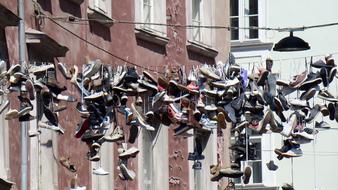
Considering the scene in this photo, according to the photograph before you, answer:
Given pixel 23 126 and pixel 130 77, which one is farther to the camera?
pixel 23 126

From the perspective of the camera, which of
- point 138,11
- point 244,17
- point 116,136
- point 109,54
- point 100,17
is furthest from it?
point 244,17

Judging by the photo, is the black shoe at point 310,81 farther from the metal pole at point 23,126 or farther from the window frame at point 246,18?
the window frame at point 246,18

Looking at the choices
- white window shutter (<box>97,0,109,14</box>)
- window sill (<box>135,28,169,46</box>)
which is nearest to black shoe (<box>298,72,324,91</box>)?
white window shutter (<box>97,0,109,14</box>)

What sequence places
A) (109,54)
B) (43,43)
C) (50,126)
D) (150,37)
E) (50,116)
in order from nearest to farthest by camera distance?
(50,116), (50,126), (43,43), (109,54), (150,37)

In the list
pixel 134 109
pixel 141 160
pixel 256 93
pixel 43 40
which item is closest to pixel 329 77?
pixel 256 93

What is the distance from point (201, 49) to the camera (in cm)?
3164

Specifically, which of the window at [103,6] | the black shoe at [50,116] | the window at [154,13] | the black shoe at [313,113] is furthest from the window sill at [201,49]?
the black shoe at [50,116]

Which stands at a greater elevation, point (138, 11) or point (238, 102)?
point (138, 11)

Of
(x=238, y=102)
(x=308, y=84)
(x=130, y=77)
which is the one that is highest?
(x=130, y=77)

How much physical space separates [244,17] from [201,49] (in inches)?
597

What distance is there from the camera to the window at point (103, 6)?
26.4m

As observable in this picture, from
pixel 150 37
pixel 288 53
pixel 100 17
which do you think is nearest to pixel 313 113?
pixel 100 17

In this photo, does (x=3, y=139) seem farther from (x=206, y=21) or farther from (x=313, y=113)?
(x=206, y=21)

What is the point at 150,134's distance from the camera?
2909 centimetres
